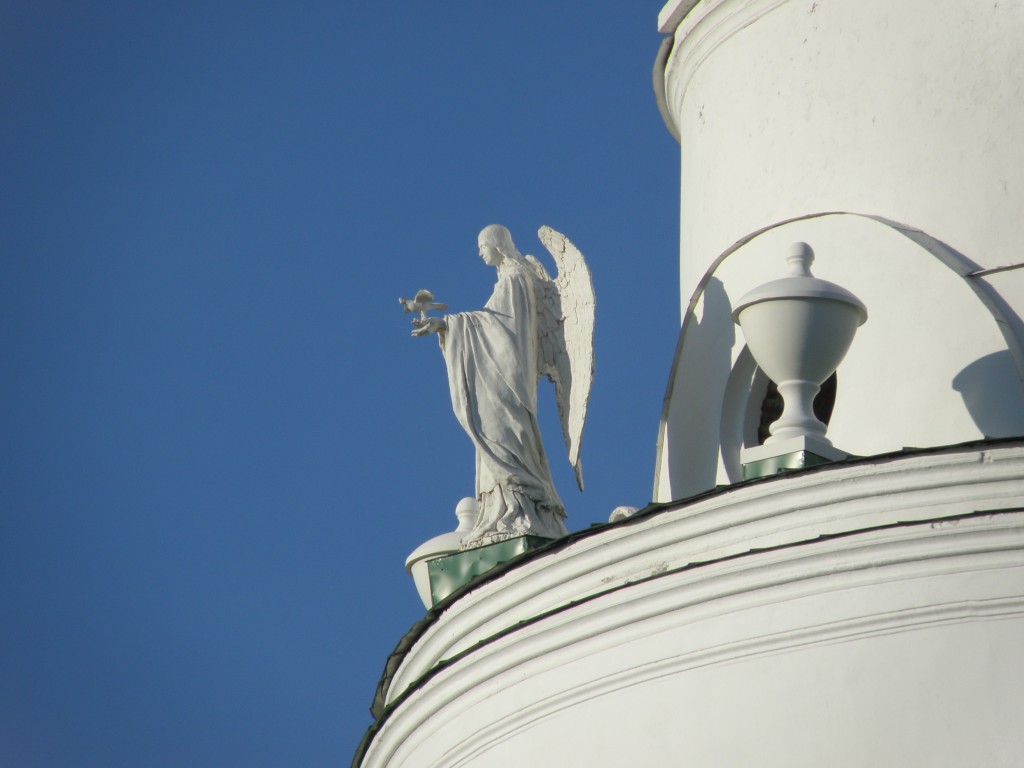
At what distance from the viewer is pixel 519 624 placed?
11.2 metres

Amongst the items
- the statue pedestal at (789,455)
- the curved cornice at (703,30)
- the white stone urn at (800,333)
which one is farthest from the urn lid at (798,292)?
the curved cornice at (703,30)

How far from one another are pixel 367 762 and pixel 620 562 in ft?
7.72

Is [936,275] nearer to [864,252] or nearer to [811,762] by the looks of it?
[864,252]

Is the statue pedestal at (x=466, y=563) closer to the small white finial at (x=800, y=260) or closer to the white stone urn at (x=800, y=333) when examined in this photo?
the white stone urn at (x=800, y=333)

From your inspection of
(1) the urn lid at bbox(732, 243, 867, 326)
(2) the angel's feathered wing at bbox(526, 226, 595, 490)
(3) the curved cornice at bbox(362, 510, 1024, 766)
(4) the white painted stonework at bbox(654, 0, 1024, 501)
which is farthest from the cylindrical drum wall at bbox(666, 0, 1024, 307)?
(3) the curved cornice at bbox(362, 510, 1024, 766)

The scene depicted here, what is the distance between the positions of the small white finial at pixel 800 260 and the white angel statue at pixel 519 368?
→ 190cm

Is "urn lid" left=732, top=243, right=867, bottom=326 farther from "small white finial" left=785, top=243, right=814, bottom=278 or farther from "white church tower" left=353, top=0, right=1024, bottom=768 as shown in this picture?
"small white finial" left=785, top=243, right=814, bottom=278

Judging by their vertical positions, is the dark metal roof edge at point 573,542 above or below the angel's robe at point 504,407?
below

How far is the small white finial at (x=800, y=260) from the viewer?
11.4 m

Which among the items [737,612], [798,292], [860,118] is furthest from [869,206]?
[737,612]

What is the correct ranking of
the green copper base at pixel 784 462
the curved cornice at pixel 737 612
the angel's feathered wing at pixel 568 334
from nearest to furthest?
the curved cornice at pixel 737 612 → the green copper base at pixel 784 462 → the angel's feathered wing at pixel 568 334

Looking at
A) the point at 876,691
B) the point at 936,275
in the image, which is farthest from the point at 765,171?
the point at 876,691

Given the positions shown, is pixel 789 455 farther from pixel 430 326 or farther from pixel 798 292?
pixel 430 326

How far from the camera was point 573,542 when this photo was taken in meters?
11.0
